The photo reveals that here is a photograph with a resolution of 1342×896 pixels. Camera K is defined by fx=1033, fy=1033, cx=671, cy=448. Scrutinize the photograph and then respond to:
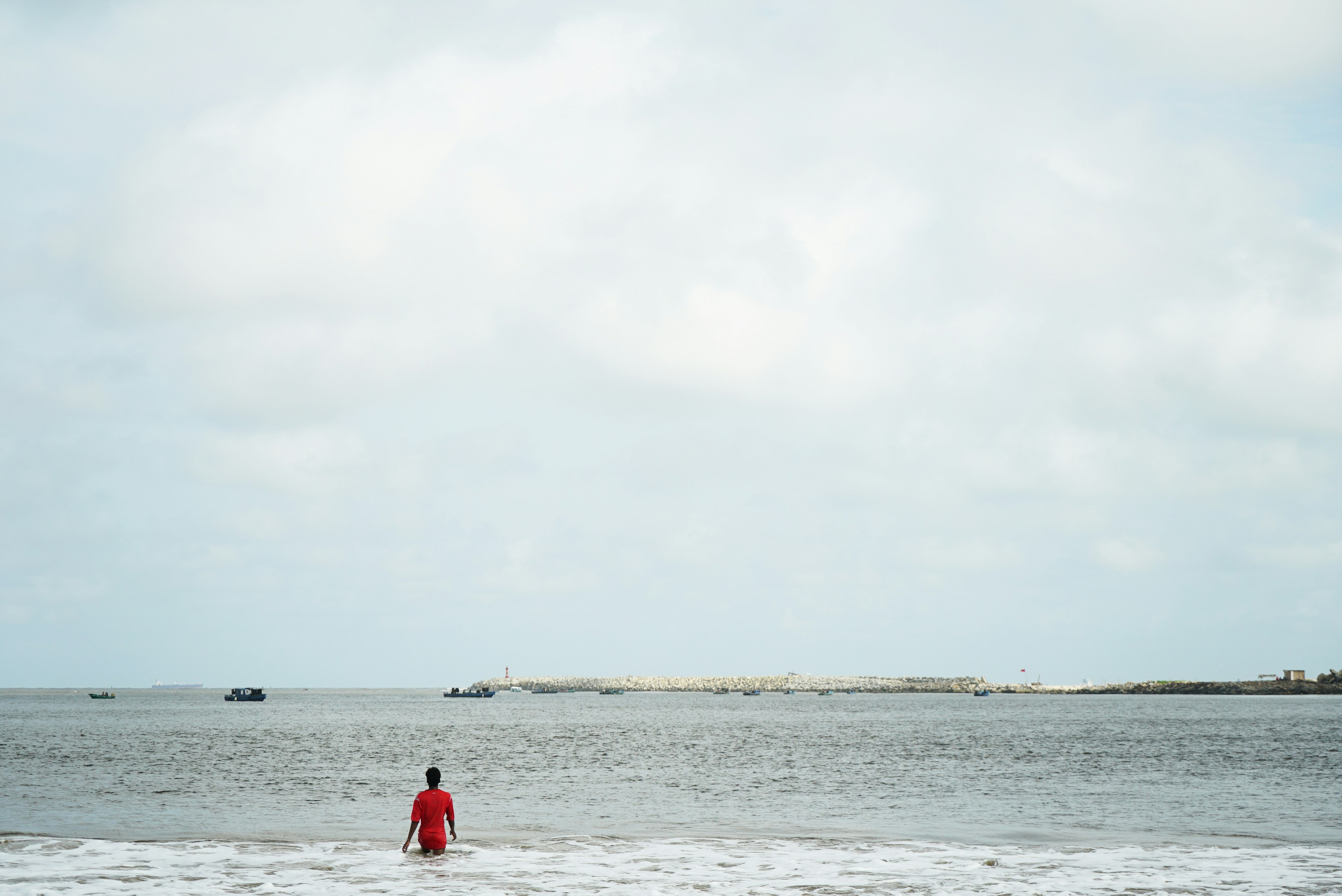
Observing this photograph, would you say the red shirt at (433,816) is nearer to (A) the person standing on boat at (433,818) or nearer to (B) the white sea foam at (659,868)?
(A) the person standing on boat at (433,818)

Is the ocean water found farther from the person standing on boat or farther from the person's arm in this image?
the person's arm

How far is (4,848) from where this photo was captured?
83.7 feet

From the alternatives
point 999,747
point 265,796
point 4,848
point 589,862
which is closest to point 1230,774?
point 999,747

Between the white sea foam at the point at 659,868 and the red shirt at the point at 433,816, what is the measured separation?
40 centimetres

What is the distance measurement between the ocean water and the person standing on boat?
507 millimetres

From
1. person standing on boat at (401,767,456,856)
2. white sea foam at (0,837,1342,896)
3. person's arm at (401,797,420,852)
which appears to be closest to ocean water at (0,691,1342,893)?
white sea foam at (0,837,1342,896)

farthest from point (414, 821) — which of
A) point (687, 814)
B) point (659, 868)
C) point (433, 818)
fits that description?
point (687, 814)

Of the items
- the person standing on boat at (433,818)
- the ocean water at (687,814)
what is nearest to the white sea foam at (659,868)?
the ocean water at (687,814)

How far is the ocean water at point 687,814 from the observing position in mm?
22547

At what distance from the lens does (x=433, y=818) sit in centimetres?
2455

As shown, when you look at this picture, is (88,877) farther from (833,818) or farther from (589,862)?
(833,818)

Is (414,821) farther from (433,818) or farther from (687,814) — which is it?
(687,814)

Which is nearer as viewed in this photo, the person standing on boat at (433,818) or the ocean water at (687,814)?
the ocean water at (687,814)

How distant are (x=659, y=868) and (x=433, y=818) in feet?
18.1
